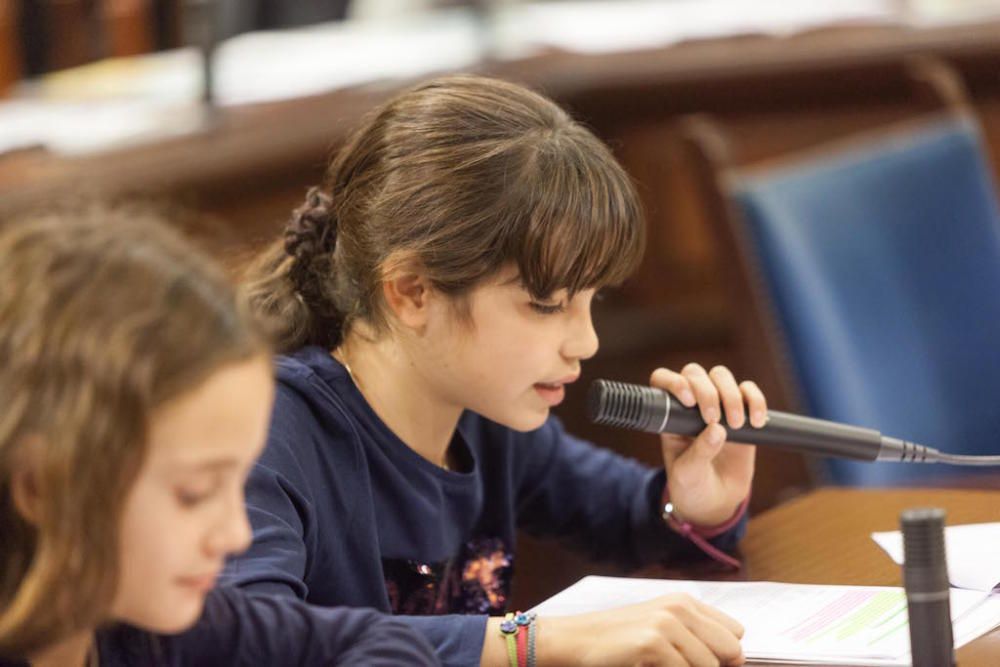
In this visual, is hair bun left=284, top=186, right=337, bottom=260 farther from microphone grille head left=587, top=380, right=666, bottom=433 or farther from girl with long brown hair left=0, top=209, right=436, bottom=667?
girl with long brown hair left=0, top=209, right=436, bottom=667

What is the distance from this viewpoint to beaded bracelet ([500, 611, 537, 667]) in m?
1.08

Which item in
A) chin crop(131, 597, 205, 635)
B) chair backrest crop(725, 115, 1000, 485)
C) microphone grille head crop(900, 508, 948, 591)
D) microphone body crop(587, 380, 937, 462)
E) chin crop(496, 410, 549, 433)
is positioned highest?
chair backrest crop(725, 115, 1000, 485)

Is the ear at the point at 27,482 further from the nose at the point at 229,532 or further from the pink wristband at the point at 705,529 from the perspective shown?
the pink wristband at the point at 705,529

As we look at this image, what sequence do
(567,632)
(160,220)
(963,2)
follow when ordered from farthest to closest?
(963,2) → (567,632) → (160,220)

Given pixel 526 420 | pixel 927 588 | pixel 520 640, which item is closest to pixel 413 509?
pixel 526 420

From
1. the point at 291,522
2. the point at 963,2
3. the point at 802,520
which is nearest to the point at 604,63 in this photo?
the point at 963,2

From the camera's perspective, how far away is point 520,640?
1086 millimetres

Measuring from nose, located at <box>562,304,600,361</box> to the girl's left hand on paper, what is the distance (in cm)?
12

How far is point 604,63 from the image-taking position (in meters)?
2.84

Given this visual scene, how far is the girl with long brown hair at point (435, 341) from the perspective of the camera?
123cm

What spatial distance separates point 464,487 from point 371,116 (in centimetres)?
32

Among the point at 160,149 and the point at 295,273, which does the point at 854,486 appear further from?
the point at 160,149

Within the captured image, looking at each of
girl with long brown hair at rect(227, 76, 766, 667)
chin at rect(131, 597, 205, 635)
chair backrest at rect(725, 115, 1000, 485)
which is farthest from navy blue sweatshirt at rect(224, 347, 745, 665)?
chair backrest at rect(725, 115, 1000, 485)

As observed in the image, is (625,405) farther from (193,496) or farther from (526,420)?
(193,496)
